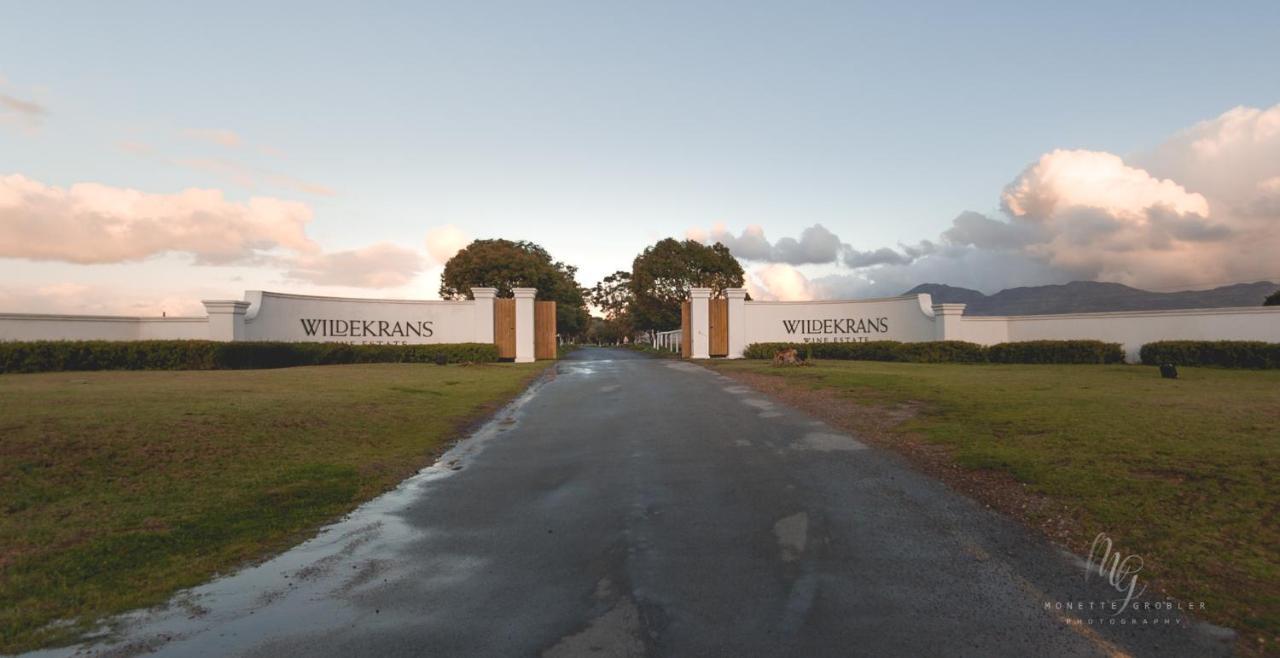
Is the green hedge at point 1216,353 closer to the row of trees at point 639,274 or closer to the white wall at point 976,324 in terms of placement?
the white wall at point 976,324

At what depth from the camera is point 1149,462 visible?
24.1ft

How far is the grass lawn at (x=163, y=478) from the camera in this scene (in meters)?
4.74

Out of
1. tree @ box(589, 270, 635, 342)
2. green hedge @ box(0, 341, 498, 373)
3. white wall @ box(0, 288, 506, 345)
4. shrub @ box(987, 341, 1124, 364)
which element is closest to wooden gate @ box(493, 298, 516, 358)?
white wall @ box(0, 288, 506, 345)

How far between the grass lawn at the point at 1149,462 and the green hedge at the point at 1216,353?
8.51 meters

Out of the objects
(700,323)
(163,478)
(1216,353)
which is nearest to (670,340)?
(700,323)

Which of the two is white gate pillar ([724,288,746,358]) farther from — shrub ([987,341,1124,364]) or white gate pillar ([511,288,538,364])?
shrub ([987,341,1124,364])

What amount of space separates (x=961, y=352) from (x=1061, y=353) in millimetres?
3710

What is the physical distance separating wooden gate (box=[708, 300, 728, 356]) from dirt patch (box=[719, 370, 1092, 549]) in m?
18.2

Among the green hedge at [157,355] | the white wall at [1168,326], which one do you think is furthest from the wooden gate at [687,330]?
the green hedge at [157,355]

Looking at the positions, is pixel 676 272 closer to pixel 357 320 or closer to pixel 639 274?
pixel 639 274

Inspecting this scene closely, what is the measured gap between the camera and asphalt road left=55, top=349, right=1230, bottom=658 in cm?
365

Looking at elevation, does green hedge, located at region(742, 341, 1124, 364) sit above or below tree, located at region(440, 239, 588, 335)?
below

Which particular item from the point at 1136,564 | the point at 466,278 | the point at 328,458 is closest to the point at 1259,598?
the point at 1136,564

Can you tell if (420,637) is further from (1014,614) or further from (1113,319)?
(1113,319)
